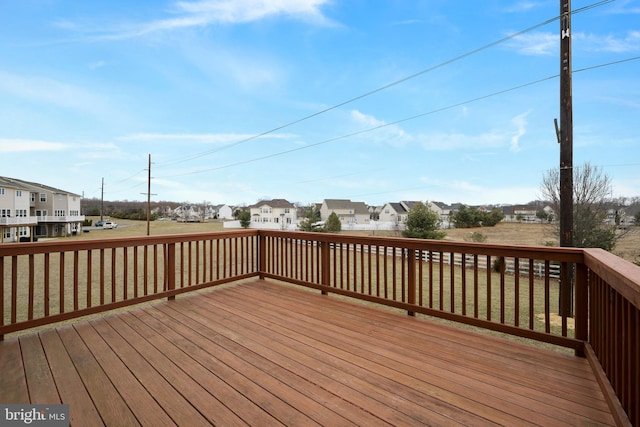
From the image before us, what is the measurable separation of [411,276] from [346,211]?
2706cm

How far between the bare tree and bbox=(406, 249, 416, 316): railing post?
769cm

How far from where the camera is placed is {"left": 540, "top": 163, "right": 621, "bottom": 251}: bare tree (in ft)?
25.4

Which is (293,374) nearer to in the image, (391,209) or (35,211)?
(35,211)

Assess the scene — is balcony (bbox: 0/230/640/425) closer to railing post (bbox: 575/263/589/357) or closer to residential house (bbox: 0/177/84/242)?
railing post (bbox: 575/263/589/357)

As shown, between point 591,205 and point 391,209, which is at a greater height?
point 391,209

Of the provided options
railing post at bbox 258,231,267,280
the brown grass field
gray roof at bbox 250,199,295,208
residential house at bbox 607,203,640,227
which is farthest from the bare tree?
gray roof at bbox 250,199,295,208

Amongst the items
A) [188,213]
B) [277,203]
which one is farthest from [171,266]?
[277,203]

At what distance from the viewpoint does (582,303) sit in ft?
6.63

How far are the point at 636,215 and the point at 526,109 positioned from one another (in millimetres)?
4249

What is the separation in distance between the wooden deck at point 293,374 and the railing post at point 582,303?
8.4 inches

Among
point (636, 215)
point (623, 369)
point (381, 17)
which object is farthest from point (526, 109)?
point (623, 369)

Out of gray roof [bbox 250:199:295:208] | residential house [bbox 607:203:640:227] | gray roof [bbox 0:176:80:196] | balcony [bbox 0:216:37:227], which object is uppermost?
gray roof [bbox 250:199:295:208]

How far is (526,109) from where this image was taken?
29.1ft

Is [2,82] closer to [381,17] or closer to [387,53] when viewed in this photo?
[381,17]
